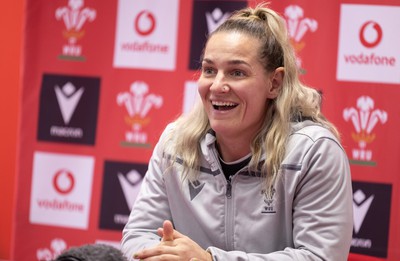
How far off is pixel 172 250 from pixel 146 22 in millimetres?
1897

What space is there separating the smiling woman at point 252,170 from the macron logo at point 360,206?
3.65 feet

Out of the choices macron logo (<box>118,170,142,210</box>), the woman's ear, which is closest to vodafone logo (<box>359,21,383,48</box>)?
the woman's ear

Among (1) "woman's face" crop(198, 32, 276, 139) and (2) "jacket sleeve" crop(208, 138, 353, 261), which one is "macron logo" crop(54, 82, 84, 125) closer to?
(1) "woman's face" crop(198, 32, 276, 139)

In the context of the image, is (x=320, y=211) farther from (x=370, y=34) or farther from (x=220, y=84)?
(x=370, y=34)

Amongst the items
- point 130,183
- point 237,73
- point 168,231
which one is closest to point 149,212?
point 168,231

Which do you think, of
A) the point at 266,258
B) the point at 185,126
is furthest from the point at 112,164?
the point at 266,258

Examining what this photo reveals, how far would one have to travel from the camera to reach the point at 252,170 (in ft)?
6.61

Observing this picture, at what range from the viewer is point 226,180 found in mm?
2043

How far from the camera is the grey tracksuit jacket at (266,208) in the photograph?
1.88 metres

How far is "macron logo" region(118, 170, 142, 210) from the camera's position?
3.47m

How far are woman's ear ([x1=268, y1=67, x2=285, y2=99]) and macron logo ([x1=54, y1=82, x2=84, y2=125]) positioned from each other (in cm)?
169

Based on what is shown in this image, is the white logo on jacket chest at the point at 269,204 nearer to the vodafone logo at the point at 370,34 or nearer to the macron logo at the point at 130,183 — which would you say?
the vodafone logo at the point at 370,34

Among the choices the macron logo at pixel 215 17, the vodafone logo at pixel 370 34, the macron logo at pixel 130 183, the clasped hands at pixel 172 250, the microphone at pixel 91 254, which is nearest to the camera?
the microphone at pixel 91 254

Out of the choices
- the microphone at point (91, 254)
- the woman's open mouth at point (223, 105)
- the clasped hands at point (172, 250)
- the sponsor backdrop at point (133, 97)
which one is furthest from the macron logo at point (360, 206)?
the microphone at point (91, 254)
